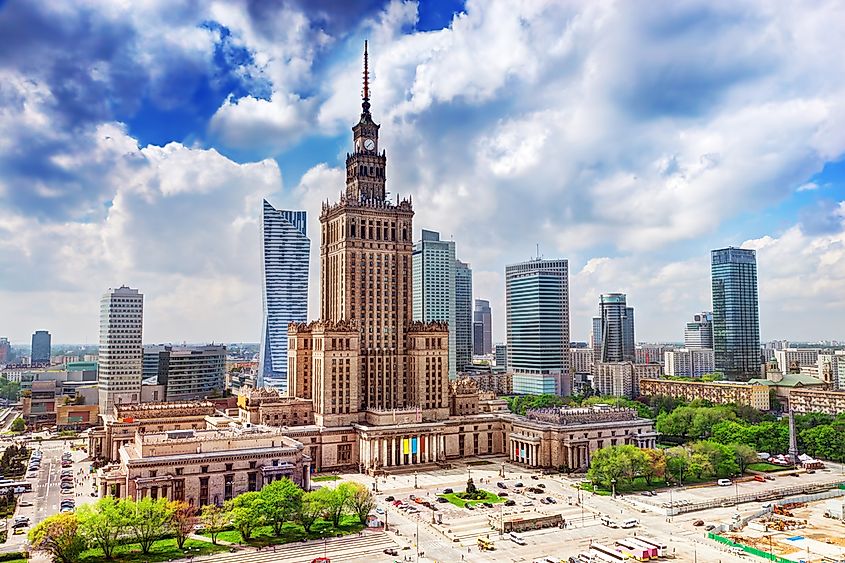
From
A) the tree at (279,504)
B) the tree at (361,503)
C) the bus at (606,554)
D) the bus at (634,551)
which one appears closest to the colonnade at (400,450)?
the tree at (361,503)

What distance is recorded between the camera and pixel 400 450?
14450 cm

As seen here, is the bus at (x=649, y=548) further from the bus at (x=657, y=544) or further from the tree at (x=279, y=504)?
the tree at (x=279, y=504)

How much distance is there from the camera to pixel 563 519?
102 meters

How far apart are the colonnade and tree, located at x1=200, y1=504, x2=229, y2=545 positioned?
154 feet

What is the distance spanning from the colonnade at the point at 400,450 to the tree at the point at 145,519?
55.9 metres

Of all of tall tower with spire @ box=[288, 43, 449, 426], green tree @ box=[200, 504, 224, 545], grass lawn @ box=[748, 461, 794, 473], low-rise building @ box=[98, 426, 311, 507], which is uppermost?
tall tower with spire @ box=[288, 43, 449, 426]

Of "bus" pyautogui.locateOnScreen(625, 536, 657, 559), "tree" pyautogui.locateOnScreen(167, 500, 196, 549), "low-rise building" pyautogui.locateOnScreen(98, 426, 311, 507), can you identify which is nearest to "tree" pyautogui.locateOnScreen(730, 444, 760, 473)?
"bus" pyautogui.locateOnScreen(625, 536, 657, 559)

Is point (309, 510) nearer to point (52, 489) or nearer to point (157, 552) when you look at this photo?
point (157, 552)

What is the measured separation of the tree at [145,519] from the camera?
86.4 metres

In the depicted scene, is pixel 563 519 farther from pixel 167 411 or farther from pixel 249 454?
pixel 167 411

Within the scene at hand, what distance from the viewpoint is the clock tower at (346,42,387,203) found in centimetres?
16338

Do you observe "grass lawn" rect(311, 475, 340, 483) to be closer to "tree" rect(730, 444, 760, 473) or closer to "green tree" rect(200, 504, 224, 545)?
"green tree" rect(200, 504, 224, 545)

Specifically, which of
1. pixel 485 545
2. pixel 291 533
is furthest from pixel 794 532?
pixel 291 533

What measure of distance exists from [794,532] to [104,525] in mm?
89319
